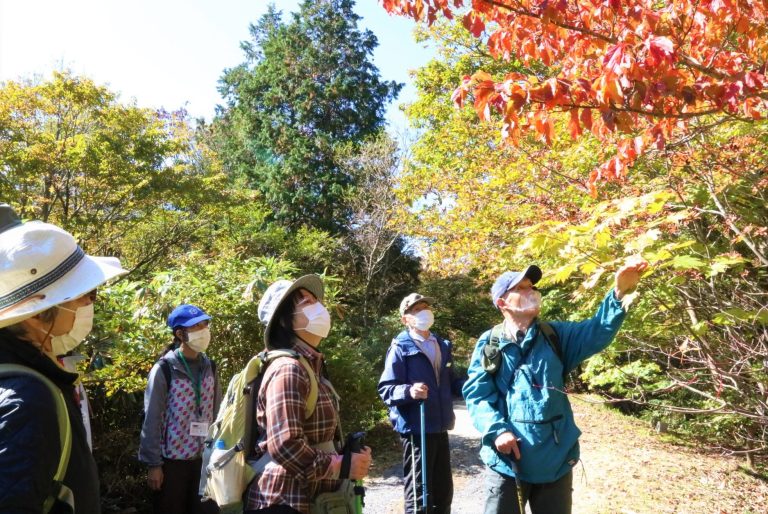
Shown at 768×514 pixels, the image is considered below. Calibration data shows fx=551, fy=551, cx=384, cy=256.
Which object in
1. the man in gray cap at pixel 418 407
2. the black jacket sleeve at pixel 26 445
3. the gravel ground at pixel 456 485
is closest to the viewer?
the black jacket sleeve at pixel 26 445

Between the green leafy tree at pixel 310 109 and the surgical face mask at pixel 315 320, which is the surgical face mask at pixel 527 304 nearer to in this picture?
the surgical face mask at pixel 315 320

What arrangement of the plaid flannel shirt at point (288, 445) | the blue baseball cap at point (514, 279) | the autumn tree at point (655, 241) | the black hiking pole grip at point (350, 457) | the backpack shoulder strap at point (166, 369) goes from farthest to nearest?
the backpack shoulder strap at point (166, 369)
the autumn tree at point (655, 241)
the blue baseball cap at point (514, 279)
the black hiking pole grip at point (350, 457)
the plaid flannel shirt at point (288, 445)

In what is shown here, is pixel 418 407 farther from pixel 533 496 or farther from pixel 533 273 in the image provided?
pixel 533 273

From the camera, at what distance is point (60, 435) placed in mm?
1429

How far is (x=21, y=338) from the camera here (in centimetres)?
153

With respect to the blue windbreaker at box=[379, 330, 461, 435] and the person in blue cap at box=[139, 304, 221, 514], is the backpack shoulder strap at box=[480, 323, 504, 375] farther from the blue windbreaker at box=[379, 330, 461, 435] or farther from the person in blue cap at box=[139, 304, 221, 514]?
the person in blue cap at box=[139, 304, 221, 514]

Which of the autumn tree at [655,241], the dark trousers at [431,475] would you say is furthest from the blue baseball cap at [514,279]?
the dark trousers at [431,475]

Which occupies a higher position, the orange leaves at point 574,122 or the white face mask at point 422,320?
the orange leaves at point 574,122

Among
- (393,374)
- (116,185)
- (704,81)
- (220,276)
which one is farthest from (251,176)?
(704,81)

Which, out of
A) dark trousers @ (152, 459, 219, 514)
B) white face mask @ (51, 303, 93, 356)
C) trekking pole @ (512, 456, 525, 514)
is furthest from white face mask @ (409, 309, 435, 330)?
white face mask @ (51, 303, 93, 356)

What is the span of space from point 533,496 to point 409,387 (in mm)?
1405

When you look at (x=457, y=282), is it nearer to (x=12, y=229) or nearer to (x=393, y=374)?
(x=393, y=374)

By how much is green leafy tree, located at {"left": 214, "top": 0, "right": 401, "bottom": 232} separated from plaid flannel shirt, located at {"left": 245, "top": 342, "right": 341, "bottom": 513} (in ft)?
60.9

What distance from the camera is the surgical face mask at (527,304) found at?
305 cm
